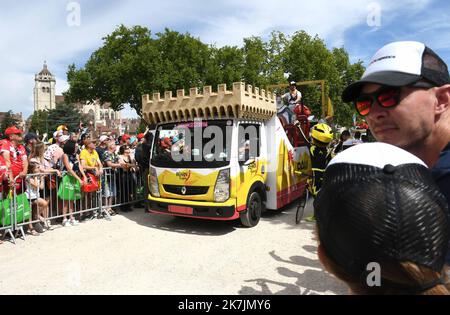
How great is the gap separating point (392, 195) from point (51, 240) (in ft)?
21.3

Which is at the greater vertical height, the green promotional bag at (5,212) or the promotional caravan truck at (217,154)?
the promotional caravan truck at (217,154)

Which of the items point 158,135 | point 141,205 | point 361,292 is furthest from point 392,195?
point 141,205

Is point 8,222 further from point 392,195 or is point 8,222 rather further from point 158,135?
point 392,195

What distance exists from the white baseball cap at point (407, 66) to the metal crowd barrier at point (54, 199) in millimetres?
6567

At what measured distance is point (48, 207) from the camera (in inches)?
287

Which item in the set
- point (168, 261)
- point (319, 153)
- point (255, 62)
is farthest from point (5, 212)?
point (255, 62)

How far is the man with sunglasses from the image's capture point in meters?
1.09

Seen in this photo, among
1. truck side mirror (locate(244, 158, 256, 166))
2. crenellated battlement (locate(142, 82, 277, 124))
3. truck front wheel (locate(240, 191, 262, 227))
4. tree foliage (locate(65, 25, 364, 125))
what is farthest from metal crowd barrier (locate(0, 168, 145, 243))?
tree foliage (locate(65, 25, 364, 125))

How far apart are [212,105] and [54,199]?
172 inches

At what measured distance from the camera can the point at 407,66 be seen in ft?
3.58

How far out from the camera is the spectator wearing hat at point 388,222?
81 cm

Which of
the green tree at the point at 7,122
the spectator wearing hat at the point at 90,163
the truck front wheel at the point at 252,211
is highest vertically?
the green tree at the point at 7,122

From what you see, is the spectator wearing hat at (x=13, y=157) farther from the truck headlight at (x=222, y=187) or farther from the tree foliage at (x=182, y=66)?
the tree foliage at (x=182, y=66)

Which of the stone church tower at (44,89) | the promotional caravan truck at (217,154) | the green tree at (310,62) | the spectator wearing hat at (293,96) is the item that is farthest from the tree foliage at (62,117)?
the promotional caravan truck at (217,154)
